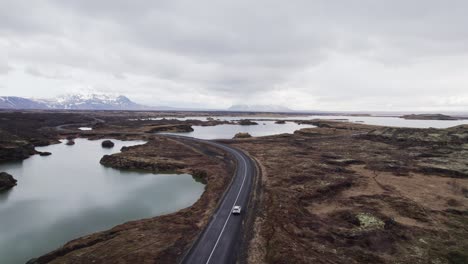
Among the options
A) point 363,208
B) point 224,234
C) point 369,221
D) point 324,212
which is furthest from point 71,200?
point 363,208

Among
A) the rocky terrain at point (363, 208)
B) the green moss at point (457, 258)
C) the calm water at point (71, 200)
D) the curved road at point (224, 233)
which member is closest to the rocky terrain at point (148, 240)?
the curved road at point (224, 233)

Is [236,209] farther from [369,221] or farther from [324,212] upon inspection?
[369,221]

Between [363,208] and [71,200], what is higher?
[363,208]

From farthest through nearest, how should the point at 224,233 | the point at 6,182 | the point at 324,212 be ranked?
the point at 6,182 → the point at 324,212 → the point at 224,233

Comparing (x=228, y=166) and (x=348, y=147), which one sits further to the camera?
(x=348, y=147)

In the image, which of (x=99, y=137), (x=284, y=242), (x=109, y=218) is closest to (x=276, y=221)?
(x=284, y=242)

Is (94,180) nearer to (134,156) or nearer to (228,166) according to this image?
(134,156)

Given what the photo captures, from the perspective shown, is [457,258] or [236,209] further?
[236,209]
